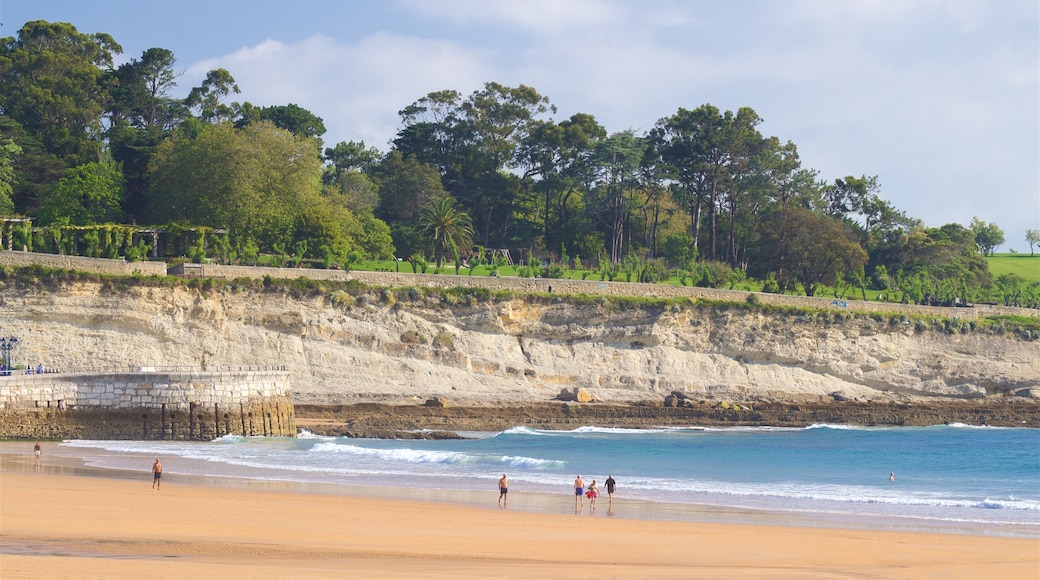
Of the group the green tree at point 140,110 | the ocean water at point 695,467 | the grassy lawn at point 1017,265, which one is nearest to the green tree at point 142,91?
the green tree at point 140,110

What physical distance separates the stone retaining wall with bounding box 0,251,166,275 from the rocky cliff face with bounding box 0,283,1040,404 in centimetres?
110

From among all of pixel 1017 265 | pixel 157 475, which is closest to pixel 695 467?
pixel 157 475

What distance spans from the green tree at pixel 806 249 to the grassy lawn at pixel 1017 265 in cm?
2798

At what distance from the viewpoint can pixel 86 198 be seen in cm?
5925

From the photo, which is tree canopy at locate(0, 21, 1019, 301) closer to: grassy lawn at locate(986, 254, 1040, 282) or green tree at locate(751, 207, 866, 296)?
green tree at locate(751, 207, 866, 296)

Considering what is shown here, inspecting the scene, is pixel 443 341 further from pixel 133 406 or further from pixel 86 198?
pixel 86 198

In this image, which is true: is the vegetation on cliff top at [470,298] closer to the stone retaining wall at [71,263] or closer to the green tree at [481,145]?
the stone retaining wall at [71,263]

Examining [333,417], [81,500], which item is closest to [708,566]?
[81,500]

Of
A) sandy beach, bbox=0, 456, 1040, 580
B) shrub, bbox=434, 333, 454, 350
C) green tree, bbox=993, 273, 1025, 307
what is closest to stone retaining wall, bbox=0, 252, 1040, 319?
shrub, bbox=434, 333, 454, 350

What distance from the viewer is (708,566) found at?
658 inches

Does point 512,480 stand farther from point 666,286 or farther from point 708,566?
point 666,286

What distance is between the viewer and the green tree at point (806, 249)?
6900 centimetres

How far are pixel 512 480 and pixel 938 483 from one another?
452 inches

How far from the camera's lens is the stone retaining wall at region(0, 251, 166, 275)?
4259 cm
